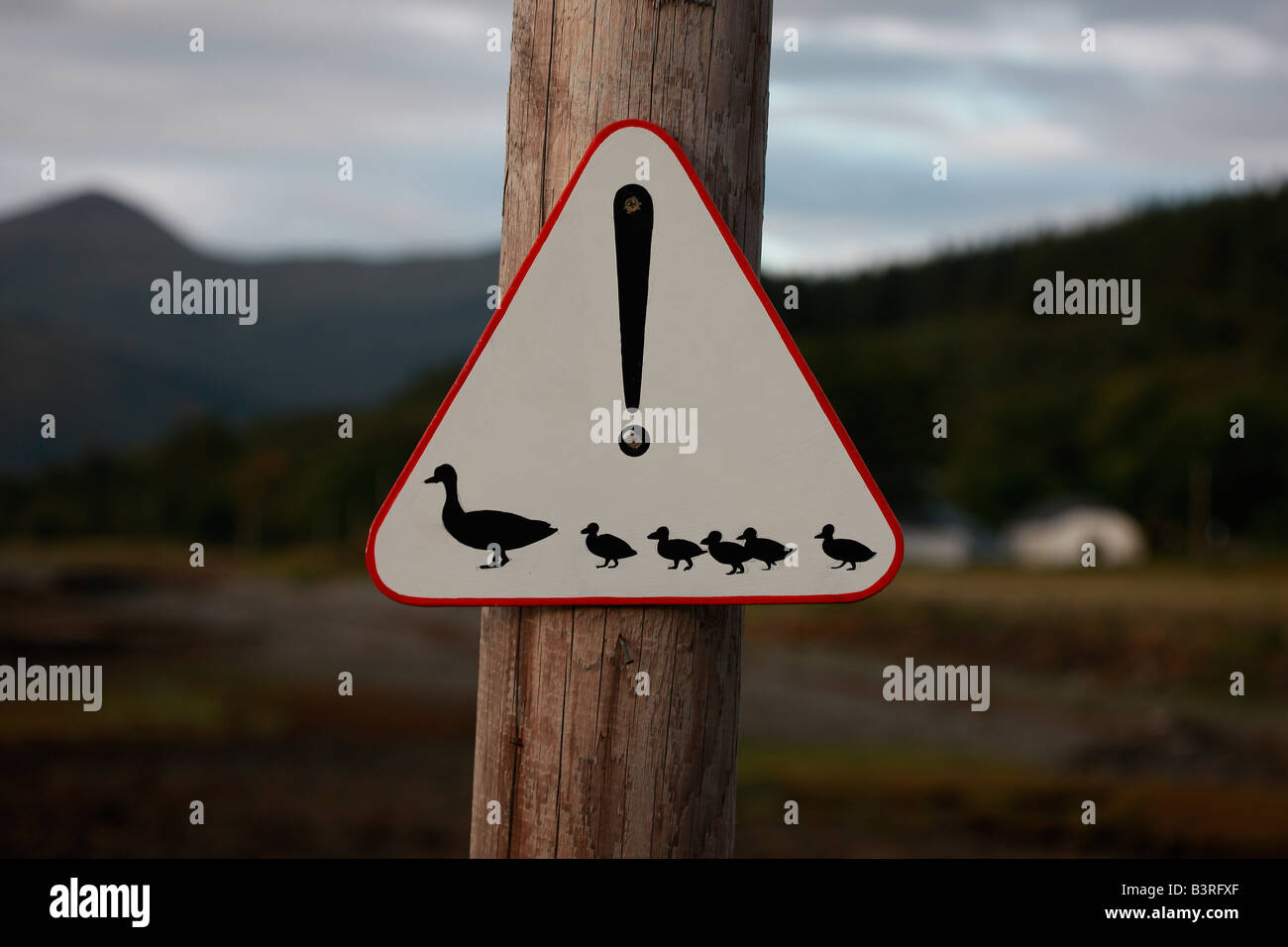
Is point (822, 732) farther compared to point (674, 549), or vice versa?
point (822, 732)

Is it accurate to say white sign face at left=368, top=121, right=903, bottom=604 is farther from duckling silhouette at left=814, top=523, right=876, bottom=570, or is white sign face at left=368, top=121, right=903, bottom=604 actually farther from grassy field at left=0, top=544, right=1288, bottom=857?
grassy field at left=0, top=544, right=1288, bottom=857

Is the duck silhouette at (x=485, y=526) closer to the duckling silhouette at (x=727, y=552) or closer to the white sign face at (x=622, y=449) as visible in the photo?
the white sign face at (x=622, y=449)

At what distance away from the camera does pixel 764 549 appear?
1.87 m

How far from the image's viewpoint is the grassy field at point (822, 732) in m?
13.4

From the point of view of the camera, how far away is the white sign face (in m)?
1.86

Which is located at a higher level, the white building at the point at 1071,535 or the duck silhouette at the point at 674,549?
the duck silhouette at the point at 674,549

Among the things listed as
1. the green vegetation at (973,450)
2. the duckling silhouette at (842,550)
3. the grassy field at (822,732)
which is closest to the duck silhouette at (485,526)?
the duckling silhouette at (842,550)

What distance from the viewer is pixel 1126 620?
2916cm

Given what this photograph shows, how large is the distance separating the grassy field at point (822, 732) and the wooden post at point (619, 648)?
34.4 ft

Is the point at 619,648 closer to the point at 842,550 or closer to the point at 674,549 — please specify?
the point at 674,549

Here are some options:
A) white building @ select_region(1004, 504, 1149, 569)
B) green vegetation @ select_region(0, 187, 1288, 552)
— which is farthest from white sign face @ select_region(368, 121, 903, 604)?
white building @ select_region(1004, 504, 1149, 569)

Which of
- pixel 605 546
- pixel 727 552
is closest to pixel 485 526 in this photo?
pixel 605 546

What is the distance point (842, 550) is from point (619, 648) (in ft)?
1.45
